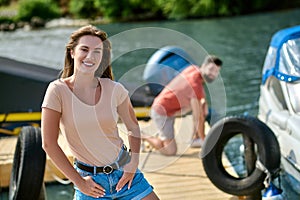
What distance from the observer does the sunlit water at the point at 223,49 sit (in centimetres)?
1099

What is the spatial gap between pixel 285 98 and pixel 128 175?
2.93 meters

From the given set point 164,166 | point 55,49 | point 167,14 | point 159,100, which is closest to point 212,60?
point 159,100

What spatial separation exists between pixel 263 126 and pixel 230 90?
730cm

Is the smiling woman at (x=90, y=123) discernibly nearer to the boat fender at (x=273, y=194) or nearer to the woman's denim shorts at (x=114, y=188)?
the woman's denim shorts at (x=114, y=188)

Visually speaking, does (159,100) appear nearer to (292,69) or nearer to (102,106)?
(292,69)

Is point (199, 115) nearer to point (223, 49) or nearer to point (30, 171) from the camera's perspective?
point (30, 171)

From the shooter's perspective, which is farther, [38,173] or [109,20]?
[109,20]

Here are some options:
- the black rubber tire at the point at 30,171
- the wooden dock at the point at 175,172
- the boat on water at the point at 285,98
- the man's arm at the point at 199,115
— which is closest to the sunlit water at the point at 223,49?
Answer: the wooden dock at the point at 175,172

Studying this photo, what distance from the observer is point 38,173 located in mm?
4688

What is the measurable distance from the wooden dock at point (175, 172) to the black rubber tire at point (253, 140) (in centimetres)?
24

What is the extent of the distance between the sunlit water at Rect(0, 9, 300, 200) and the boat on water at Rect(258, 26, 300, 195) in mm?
1600

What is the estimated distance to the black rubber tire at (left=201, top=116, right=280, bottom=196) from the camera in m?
4.67

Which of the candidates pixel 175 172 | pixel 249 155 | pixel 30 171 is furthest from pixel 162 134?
pixel 30 171

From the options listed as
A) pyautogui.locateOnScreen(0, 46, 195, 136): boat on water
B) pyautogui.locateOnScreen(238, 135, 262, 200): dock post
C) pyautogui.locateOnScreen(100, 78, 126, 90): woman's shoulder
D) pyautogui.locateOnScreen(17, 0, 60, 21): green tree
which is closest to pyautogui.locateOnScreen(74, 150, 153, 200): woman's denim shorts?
pyautogui.locateOnScreen(100, 78, 126, 90): woman's shoulder
